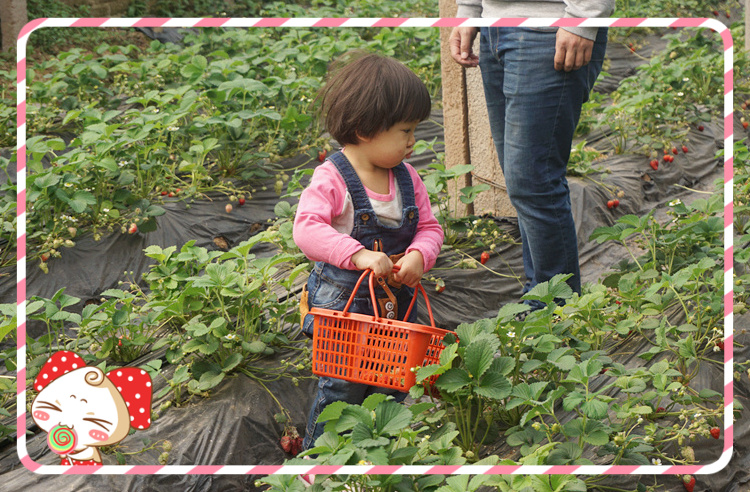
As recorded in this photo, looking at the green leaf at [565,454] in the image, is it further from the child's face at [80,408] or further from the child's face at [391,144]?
the child's face at [80,408]

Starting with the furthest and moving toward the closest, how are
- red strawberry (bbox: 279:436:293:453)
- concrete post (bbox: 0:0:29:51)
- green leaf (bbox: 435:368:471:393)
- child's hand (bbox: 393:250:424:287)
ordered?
concrete post (bbox: 0:0:29:51) < red strawberry (bbox: 279:436:293:453) < child's hand (bbox: 393:250:424:287) < green leaf (bbox: 435:368:471:393)

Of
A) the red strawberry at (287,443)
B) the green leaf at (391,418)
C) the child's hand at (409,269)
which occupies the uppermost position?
the child's hand at (409,269)

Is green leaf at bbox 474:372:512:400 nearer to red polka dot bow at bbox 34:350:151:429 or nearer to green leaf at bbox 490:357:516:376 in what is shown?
green leaf at bbox 490:357:516:376

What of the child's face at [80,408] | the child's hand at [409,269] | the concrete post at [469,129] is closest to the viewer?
the child's face at [80,408]

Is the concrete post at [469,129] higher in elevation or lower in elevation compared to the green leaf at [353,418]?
higher

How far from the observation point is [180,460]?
201cm

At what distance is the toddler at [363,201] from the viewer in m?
1.87

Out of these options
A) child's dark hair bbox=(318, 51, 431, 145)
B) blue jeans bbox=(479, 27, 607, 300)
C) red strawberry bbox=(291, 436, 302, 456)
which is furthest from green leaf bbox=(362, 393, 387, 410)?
blue jeans bbox=(479, 27, 607, 300)

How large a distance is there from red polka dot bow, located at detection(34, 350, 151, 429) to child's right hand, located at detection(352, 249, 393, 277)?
0.55 m

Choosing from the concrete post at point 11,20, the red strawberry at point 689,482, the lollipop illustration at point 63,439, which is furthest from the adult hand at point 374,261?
the concrete post at point 11,20

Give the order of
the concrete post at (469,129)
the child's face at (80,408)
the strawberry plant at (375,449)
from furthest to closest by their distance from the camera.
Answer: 1. the concrete post at (469,129)
2. the strawberry plant at (375,449)
3. the child's face at (80,408)

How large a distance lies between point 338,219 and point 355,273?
5.9 inches

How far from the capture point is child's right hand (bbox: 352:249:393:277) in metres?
1.79

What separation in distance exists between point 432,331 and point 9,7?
506cm
